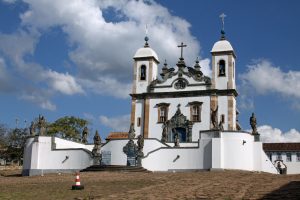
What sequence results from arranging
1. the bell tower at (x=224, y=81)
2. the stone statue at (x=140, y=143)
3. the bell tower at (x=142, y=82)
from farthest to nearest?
the bell tower at (x=142, y=82) → the bell tower at (x=224, y=81) → the stone statue at (x=140, y=143)

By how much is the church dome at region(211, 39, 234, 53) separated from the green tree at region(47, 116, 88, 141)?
2501 centimetres

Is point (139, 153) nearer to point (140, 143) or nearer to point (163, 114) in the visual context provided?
point (140, 143)

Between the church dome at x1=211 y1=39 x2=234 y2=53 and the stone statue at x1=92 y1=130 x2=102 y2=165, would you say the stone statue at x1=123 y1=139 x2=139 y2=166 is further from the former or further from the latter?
the church dome at x1=211 y1=39 x2=234 y2=53

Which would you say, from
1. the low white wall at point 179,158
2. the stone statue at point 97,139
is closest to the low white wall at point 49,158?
the stone statue at point 97,139

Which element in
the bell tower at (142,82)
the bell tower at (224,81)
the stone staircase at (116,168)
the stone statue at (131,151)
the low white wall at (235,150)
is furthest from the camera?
the bell tower at (142,82)

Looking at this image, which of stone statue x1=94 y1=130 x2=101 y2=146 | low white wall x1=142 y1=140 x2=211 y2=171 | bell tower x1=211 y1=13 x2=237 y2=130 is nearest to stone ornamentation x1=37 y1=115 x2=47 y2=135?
stone statue x1=94 y1=130 x2=101 y2=146

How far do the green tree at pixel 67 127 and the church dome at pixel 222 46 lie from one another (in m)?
25.0

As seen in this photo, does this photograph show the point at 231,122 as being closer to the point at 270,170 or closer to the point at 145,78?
the point at 270,170

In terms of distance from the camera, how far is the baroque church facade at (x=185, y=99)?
4638 centimetres

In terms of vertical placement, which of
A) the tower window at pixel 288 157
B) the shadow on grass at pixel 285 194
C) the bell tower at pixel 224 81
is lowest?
the shadow on grass at pixel 285 194

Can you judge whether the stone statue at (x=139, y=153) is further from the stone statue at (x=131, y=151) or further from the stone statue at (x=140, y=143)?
the stone statue at (x=131, y=151)

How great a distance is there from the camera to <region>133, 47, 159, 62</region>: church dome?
5106cm

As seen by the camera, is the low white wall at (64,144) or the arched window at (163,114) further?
the arched window at (163,114)

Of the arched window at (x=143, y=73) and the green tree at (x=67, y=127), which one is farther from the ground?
the arched window at (x=143, y=73)
